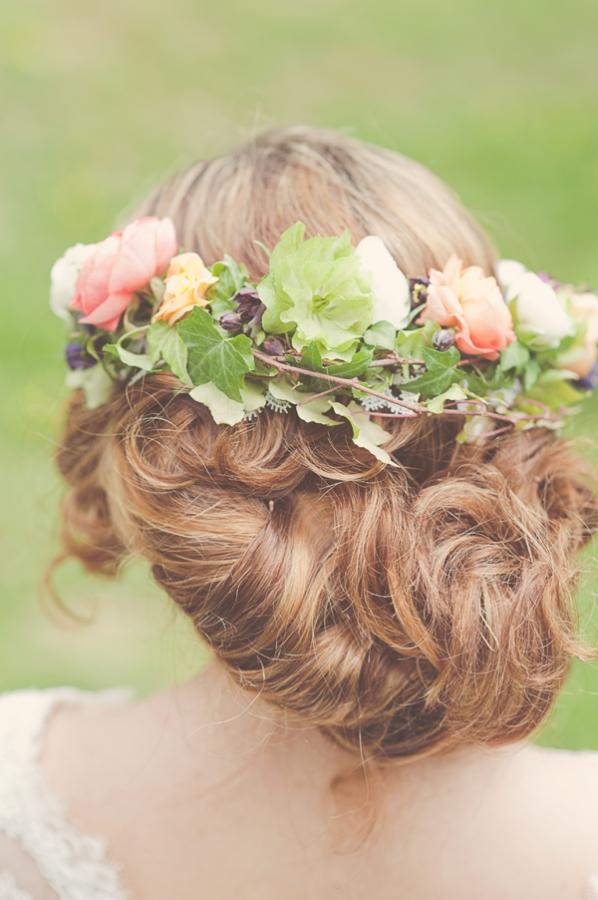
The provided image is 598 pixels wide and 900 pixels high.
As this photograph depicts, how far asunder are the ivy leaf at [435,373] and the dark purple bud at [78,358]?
56 cm

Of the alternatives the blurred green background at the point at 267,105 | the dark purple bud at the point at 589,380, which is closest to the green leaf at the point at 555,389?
the dark purple bud at the point at 589,380

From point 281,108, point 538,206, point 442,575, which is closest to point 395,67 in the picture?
point 281,108

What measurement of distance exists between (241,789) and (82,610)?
6.07 feet

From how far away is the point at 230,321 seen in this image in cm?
147

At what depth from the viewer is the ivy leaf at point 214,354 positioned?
4.70 feet

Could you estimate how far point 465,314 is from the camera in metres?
1.54

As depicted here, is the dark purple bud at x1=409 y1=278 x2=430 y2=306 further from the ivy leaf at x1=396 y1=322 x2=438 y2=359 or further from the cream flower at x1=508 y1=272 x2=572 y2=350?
the cream flower at x1=508 y1=272 x2=572 y2=350

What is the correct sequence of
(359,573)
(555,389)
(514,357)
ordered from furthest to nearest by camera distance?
(555,389) → (514,357) → (359,573)

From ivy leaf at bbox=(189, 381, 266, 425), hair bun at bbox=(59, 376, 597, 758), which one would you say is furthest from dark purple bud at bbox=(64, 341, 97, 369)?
ivy leaf at bbox=(189, 381, 266, 425)

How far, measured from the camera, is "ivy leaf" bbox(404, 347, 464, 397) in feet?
4.87

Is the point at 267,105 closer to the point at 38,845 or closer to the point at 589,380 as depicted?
the point at 589,380

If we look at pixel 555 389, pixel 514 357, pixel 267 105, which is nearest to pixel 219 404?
pixel 514 357

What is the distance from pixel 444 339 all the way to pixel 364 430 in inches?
7.3

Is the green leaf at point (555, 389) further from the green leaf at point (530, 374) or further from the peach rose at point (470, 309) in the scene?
the peach rose at point (470, 309)
